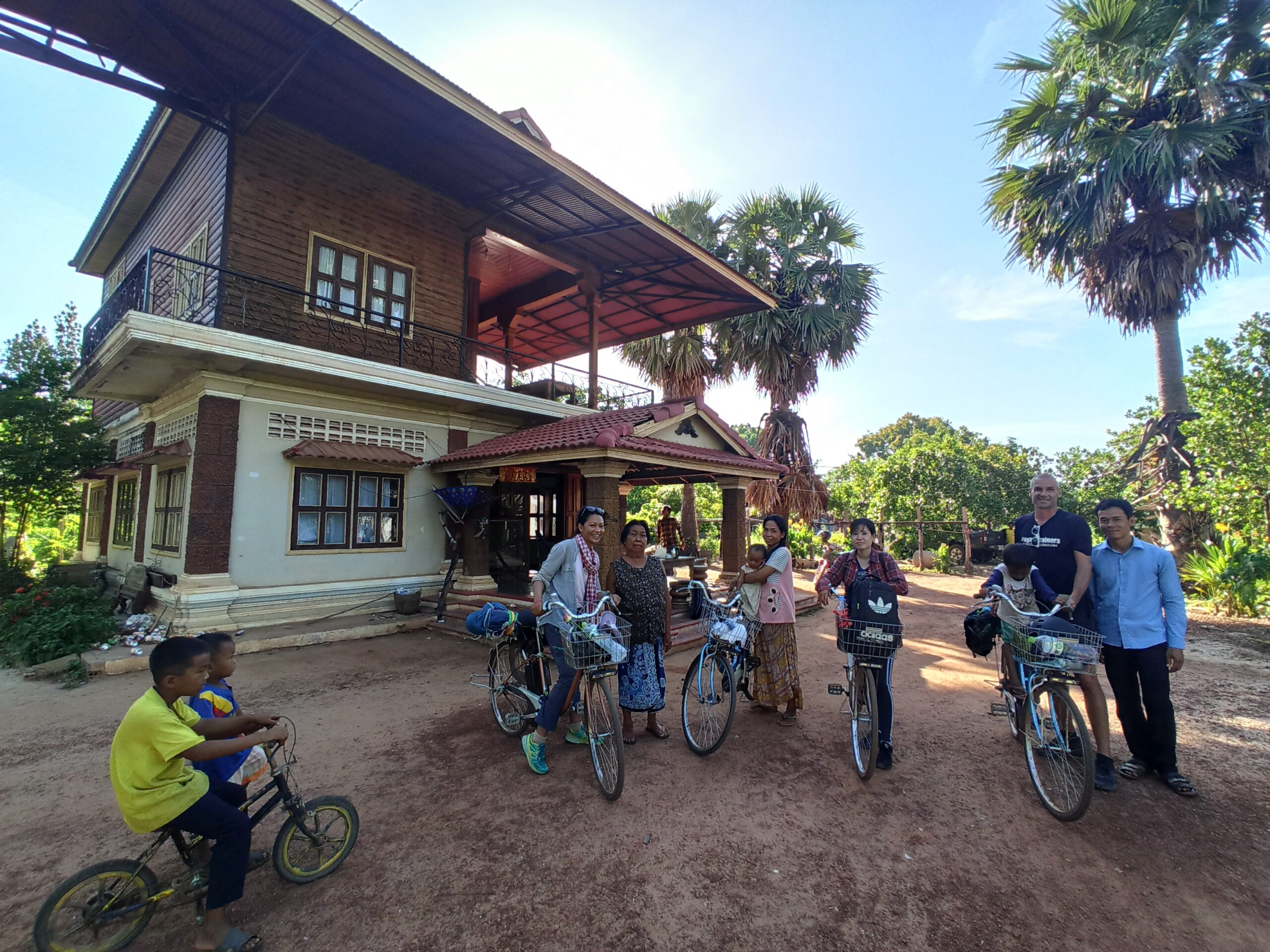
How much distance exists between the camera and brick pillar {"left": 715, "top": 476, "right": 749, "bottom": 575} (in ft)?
34.7

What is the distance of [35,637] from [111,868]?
23.5 ft

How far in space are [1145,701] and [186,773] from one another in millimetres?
5307

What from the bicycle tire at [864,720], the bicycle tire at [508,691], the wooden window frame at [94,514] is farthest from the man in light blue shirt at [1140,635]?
the wooden window frame at [94,514]

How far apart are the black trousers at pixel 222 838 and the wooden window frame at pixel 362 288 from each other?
8.09 m

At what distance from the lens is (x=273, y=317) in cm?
863

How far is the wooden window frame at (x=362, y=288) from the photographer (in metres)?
9.16

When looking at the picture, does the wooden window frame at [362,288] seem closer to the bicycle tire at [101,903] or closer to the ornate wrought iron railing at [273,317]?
the ornate wrought iron railing at [273,317]

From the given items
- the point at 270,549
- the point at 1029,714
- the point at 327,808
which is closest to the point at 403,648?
the point at 270,549

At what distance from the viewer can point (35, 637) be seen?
6.99m

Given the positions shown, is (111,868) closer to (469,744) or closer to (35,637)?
(469,744)

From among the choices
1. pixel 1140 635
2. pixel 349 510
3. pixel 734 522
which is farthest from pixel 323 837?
pixel 734 522

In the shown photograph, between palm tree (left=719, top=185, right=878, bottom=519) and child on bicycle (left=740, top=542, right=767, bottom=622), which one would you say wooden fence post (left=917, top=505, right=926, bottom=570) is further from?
child on bicycle (left=740, top=542, right=767, bottom=622)

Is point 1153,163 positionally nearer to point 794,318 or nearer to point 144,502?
point 794,318

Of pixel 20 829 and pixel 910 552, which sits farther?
pixel 910 552
